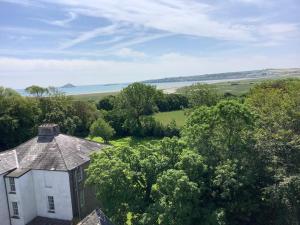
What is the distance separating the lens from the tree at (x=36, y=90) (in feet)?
267

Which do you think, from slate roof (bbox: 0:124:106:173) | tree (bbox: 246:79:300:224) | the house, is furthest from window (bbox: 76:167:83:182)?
tree (bbox: 246:79:300:224)

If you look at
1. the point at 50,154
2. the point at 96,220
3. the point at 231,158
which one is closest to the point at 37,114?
the point at 50,154

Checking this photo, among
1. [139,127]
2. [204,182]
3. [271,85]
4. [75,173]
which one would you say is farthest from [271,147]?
[139,127]

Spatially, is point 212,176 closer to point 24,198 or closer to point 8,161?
point 24,198

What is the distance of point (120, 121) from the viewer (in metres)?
83.8

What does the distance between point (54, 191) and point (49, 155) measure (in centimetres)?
386

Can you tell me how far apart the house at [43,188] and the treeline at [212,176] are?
6086mm

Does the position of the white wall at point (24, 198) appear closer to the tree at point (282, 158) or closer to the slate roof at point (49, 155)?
the slate roof at point (49, 155)

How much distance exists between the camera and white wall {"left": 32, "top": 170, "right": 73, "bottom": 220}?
102ft

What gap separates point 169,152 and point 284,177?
9034mm

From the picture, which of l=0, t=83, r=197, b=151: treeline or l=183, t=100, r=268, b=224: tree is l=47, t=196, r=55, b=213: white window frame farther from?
l=0, t=83, r=197, b=151: treeline

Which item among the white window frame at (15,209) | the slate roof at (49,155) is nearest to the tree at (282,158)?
the slate roof at (49,155)

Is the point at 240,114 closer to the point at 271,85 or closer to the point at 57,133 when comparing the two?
the point at 57,133


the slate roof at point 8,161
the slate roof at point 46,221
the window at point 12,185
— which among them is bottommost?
the slate roof at point 46,221
